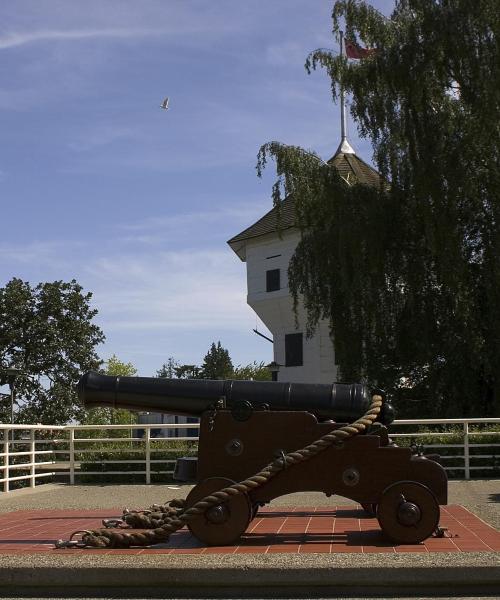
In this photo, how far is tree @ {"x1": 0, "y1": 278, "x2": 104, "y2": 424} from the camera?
32156 millimetres

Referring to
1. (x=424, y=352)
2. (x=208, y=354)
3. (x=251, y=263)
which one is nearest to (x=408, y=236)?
(x=424, y=352)

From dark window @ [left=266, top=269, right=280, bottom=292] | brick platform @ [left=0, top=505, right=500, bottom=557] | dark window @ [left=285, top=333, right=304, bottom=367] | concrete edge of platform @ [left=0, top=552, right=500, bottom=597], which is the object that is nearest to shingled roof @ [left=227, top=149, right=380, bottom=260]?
dark window @ [left=266, top=269, right=280, bottom=292]

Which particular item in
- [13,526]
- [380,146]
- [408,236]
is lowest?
[13,526]

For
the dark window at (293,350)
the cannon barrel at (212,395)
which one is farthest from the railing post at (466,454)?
the dark window at (293,350)

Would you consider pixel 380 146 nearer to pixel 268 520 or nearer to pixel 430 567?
pixel 268 520

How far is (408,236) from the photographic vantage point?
2462cm

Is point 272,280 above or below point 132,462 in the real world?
above

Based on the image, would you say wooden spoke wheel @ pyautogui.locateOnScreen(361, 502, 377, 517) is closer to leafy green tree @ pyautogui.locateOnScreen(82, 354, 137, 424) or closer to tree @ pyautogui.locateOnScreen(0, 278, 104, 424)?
leafy green tree @ pyautogui.locateOnScreen(82, 354, 137, 424)

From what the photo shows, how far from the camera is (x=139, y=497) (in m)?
14.3

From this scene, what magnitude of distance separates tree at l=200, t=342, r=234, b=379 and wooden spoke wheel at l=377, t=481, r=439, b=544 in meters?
84.8

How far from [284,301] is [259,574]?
29991 mm

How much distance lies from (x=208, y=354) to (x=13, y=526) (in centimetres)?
9505

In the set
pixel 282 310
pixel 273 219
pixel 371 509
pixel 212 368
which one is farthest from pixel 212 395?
pixel 212 368

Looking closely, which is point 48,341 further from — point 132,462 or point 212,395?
point 212,395
